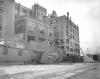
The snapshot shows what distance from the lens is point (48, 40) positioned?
46.5 meters

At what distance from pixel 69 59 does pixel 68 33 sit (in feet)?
69.6

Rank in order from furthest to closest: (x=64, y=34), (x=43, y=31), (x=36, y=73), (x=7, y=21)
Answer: (x=64, y=34) → (x=43, y=31) → (x=7, y=21) → (x=36, y=73)

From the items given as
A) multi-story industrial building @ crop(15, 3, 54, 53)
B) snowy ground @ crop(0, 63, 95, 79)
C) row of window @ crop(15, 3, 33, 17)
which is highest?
row of window @ crop(15, 3, 33, 17)

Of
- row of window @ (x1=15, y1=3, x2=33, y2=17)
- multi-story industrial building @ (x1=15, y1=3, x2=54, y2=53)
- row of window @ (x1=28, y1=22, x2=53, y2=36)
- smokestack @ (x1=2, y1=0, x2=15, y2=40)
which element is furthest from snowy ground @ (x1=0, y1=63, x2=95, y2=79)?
row of window @ (x1=15, y1=3, x2=33, y2=17)

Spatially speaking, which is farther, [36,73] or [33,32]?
[33,32]

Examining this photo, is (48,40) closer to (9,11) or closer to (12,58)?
(9,11)

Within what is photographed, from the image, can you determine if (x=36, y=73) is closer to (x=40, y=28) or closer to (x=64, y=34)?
(x=40, y=28)

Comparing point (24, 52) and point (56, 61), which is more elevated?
point (24, 52)

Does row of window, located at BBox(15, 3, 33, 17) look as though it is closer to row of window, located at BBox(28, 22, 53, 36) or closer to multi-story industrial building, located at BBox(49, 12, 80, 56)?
multi-story industrial building, located at BBox(49, 12, 80, 56)

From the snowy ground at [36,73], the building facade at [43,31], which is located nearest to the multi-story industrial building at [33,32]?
the building facade at [43,31]

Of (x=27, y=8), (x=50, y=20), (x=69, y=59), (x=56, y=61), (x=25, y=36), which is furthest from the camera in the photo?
(x=50, y=20)

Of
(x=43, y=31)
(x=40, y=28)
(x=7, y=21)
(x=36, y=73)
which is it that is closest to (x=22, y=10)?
(x=40, y=28)

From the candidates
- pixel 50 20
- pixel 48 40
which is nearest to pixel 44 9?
pixel 50 20

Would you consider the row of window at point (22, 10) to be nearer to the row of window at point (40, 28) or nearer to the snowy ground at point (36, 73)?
the row of window at point (40, 28)
